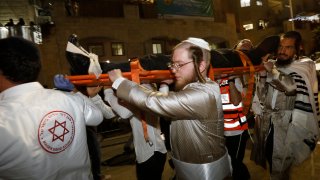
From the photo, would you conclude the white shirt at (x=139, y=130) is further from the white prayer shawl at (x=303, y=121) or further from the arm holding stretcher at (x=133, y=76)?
the white prayer shawl at (x=303, y=121)

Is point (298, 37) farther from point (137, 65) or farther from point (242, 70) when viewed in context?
point (137, 65)

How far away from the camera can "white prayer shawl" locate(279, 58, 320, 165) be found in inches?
138

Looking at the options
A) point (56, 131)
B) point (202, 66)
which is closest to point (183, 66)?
point (202, 66)

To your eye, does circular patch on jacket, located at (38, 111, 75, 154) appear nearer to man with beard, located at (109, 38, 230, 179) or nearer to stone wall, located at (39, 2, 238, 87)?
man with beard, located at (109, 38, 230, 179)

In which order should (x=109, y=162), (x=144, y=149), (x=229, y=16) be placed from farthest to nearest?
(x=229, y=16) → (x=109, y=162) → (x=144, y=149)

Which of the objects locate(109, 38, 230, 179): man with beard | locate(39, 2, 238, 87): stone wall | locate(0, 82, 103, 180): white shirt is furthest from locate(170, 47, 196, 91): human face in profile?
locate(39, 2, 238, 87): stone wall

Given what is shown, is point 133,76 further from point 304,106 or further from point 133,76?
point 304,106

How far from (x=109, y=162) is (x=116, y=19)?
1010 centimetres

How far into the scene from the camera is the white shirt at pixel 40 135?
Answer: 1.73m

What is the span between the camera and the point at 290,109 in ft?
11.8

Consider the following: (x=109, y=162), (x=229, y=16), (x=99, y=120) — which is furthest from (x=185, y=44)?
(x=229, y=16)

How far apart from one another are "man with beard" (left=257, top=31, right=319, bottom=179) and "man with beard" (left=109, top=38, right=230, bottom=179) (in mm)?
1442

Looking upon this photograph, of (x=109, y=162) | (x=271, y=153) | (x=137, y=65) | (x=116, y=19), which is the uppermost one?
(x=116, y=19)

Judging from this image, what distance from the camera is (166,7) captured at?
16.4 metres
